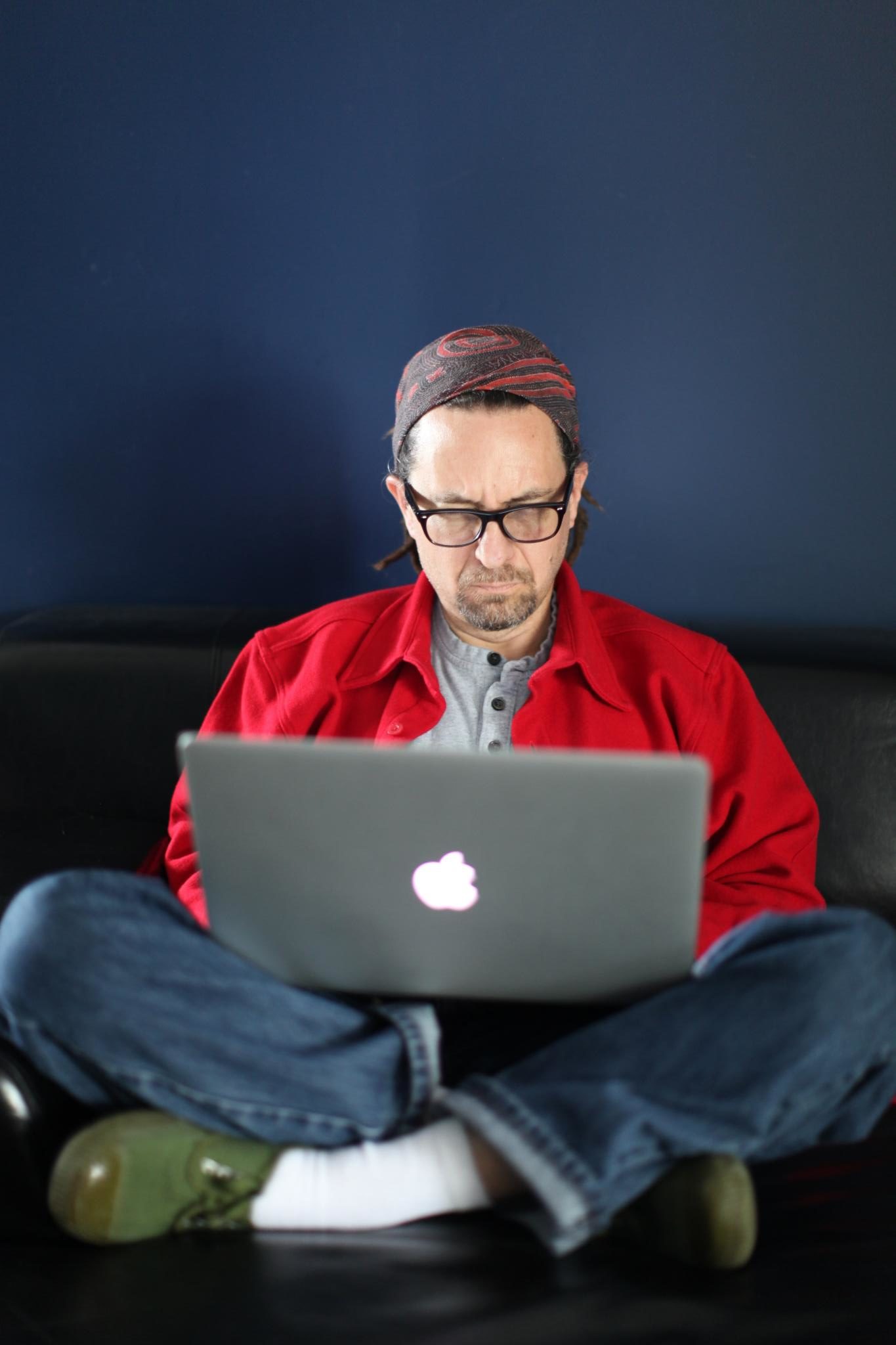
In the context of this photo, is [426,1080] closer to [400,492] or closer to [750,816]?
[750,816]

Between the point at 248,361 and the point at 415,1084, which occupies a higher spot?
the point at 248,361

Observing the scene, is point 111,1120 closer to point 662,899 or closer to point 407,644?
point 662,899

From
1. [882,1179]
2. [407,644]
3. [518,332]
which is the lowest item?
[882,1179]

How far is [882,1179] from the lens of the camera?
1.17 metres

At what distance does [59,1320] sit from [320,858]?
42 cm

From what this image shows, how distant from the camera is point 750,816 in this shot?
152 centimetres

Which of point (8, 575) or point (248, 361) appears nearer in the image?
point (248, 361)

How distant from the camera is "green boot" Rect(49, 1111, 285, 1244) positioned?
1.06 meters

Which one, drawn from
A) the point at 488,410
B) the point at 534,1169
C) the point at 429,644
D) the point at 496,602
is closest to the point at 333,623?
the point at 429,644

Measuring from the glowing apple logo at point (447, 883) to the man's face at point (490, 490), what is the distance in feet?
1.85

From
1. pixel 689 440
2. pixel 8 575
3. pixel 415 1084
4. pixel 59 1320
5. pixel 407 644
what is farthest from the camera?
pixel 8 575

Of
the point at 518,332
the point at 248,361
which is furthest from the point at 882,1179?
the point at 248,361

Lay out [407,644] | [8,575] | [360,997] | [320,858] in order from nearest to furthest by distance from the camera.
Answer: [320,858] → [360,997] → [407,644] → [8,575]

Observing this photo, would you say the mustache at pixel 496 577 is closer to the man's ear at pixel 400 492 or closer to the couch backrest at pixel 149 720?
the man's ear at pixel 400 492
